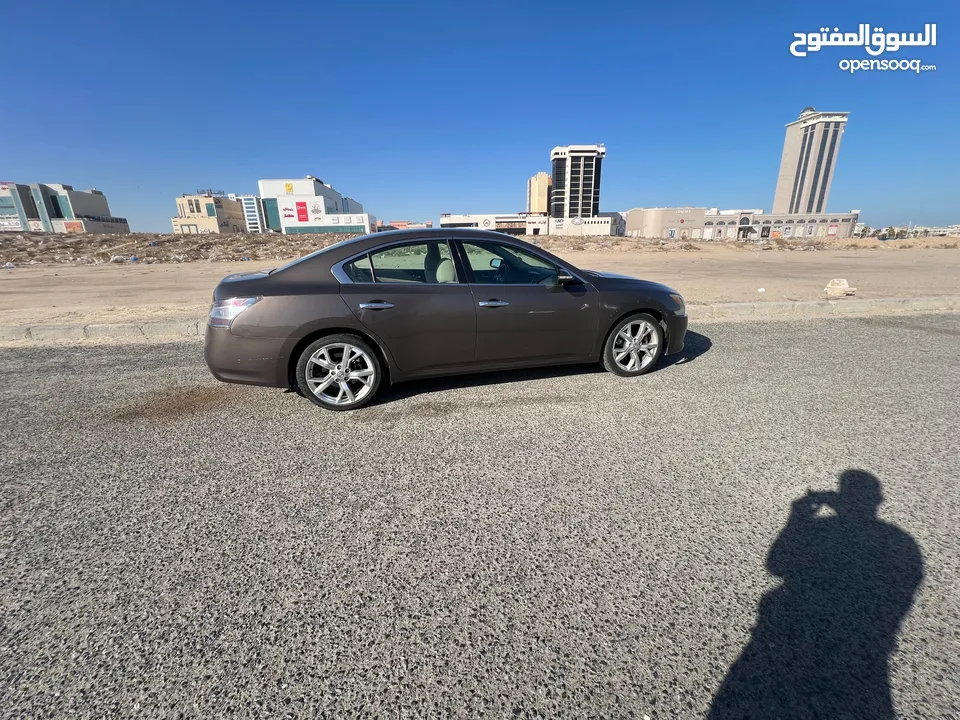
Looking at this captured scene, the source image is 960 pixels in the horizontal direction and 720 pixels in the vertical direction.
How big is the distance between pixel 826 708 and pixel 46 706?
2.57 meters

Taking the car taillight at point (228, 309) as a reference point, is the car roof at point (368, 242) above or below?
above

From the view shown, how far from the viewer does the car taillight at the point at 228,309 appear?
138 inches

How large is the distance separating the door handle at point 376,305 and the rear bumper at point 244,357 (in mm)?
763

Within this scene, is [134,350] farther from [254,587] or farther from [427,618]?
[427,618]

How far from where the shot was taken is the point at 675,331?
15.3 ft

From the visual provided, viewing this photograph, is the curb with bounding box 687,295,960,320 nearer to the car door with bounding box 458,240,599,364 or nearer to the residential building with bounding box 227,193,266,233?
the car door with bounding box 458,240,599,364

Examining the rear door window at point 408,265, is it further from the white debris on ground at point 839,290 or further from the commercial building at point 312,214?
Answer: the commercial building at point 312,214

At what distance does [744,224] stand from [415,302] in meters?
150

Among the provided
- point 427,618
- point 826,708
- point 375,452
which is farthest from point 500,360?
point 826,708

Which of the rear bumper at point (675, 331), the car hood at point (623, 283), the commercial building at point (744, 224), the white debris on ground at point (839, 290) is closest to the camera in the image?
the car hood at point (623, 283)

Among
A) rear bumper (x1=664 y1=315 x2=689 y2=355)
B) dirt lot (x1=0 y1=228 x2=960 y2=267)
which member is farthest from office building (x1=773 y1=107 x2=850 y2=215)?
rear bumper (x1=664 y1=315 x2=689 y2=355)

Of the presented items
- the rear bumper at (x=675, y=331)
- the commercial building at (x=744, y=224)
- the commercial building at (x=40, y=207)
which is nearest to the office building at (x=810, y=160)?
the commercial building at (x=744, y=224)

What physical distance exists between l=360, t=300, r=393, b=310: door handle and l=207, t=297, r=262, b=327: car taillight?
33.5 inches

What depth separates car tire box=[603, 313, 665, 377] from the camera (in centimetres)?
445
